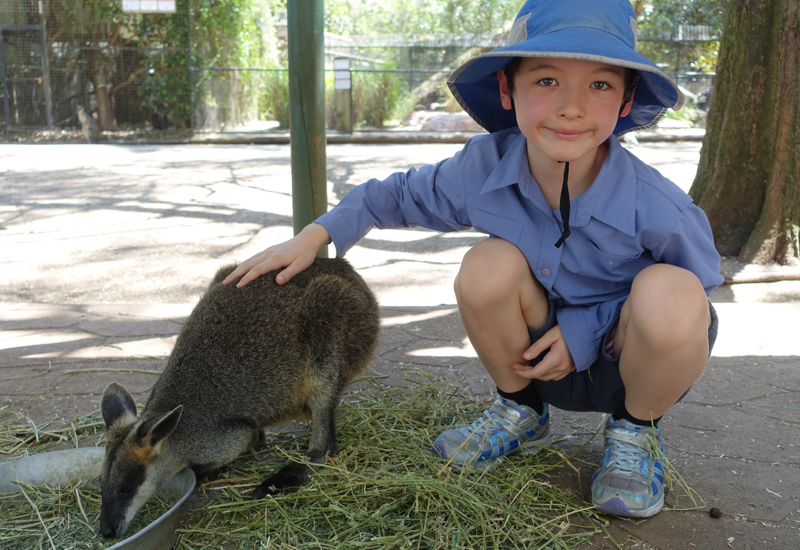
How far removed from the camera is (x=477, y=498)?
2.02 metres

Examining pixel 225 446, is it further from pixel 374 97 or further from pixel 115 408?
pixel 374 97

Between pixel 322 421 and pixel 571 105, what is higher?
pixel 571 105

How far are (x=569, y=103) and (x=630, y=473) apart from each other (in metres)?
1.11

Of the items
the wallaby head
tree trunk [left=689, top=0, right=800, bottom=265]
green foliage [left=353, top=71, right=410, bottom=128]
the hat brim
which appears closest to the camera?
the hat brim

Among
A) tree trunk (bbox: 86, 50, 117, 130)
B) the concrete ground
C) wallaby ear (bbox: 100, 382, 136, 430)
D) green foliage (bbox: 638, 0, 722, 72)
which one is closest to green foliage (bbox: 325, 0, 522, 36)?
green foliage (bbox: 638, 0, 722, 72)

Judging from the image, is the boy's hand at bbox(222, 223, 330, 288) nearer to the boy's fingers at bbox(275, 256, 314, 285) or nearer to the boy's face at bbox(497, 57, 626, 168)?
the boy's fingers at bbox(275, 256, 314, 285)

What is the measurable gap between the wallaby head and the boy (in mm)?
580

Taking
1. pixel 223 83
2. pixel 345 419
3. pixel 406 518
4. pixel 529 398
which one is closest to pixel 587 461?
pixel 529 398

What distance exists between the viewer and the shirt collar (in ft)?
6.76

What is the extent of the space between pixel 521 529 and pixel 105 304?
9.94ft

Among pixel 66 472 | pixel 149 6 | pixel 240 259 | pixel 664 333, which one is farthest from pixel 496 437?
pixel 149 6

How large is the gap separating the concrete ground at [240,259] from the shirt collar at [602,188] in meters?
0.86

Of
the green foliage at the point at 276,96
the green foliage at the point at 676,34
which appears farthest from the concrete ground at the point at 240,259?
the green foliage at the point at 676,34

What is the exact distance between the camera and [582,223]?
210 centimetres
